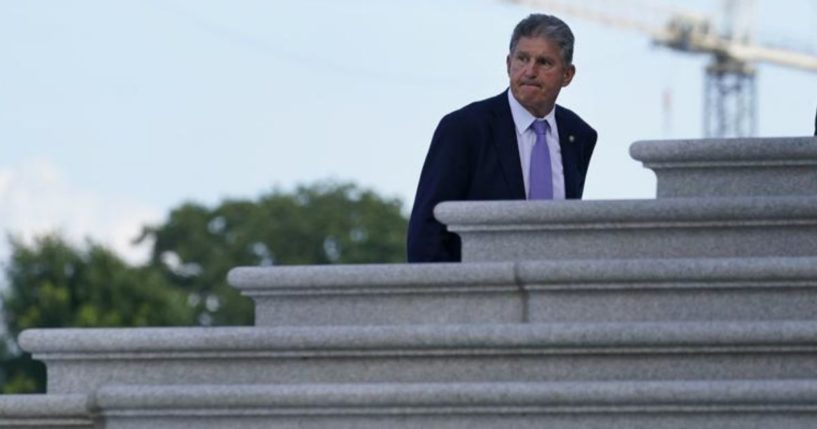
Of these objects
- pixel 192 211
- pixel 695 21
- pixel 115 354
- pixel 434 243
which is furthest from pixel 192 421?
pixel 695 21

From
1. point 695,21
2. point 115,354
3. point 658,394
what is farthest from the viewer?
point 695,21

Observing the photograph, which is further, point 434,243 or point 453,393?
point 434,243

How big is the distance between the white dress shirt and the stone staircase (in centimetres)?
54

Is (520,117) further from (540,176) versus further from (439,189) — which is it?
(439,189)

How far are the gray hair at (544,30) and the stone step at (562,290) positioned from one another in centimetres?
115

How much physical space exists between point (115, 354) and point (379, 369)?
1.19m

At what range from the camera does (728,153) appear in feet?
40.7

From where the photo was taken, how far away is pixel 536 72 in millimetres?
12547

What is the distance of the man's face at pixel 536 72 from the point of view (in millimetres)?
12484

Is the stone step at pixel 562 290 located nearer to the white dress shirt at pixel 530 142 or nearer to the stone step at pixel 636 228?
the stone step at pixel 636 228

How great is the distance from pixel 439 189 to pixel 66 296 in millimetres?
57475

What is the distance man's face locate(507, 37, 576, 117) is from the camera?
12484 millimetres

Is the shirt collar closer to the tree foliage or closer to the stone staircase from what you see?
the stone staircase

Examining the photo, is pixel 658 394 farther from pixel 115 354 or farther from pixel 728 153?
pixel 115 354
